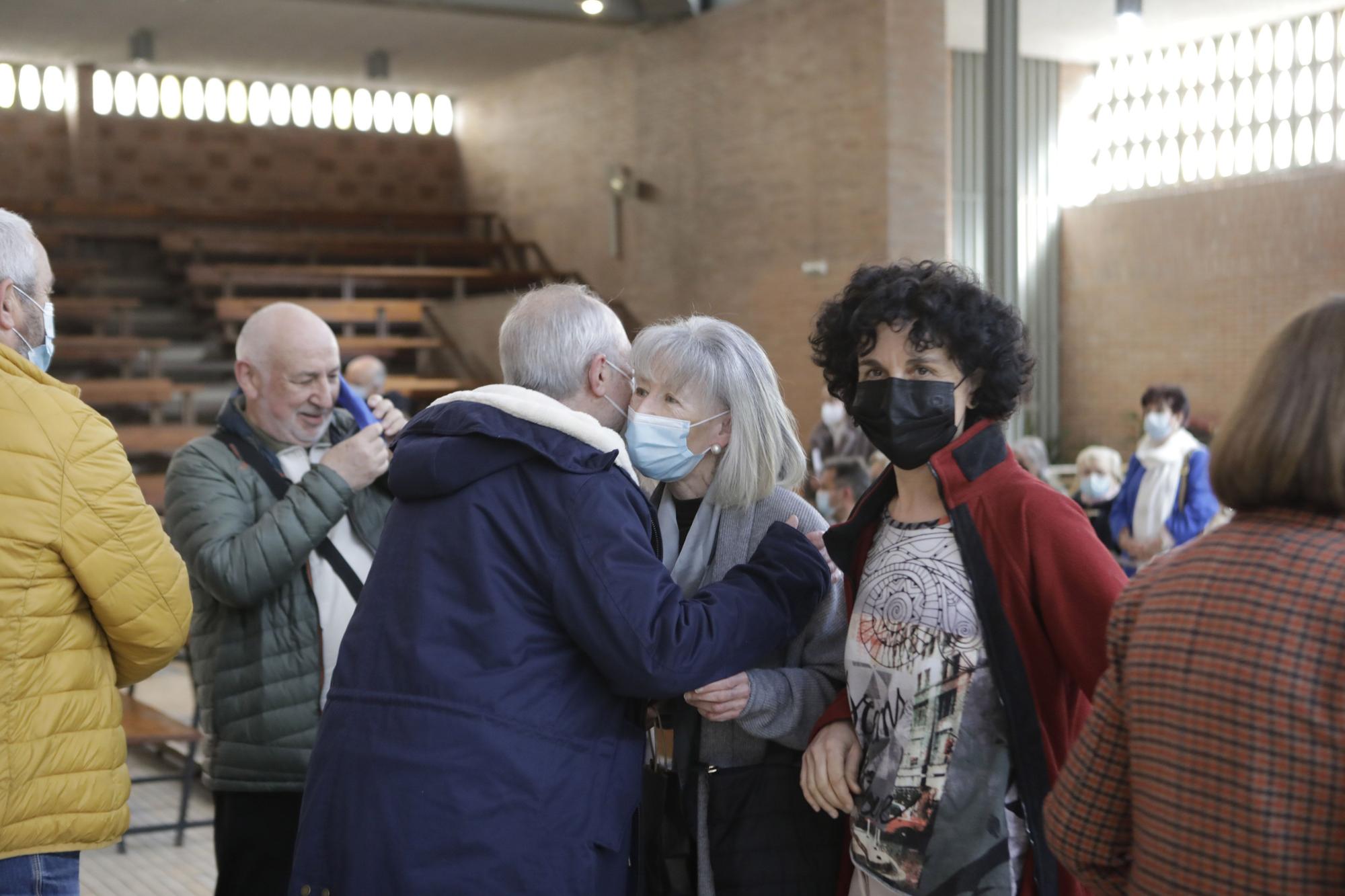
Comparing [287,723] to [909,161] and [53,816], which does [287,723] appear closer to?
[53,816]

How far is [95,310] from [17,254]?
38.7 ft

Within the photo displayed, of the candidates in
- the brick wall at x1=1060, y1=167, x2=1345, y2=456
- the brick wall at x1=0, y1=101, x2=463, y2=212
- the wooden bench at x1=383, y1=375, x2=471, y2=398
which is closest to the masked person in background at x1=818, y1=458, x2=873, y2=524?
the wooden bench at x1=383, y1=375, x2=471, y2=398

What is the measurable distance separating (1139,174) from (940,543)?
14345mm

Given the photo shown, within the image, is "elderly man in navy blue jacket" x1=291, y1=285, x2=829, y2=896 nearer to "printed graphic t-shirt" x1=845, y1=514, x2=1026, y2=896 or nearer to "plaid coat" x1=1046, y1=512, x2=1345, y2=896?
"printed graphic t-shirt" x1=845, y1=514, x2=1026, y2=896

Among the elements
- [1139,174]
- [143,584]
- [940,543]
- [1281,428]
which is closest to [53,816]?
[143,584]

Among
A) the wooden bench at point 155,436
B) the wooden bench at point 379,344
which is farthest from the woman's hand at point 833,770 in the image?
the wooden bench at point 379,344

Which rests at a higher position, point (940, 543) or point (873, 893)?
point (940, 543)

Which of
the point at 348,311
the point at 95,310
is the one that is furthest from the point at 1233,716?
the point at 95,310

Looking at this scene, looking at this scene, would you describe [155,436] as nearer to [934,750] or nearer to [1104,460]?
[1104,460]

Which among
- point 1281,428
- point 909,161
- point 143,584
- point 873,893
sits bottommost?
point 873,893

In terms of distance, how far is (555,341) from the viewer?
6.66 feet

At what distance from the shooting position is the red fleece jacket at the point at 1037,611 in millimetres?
1697

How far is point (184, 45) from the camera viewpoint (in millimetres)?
14398

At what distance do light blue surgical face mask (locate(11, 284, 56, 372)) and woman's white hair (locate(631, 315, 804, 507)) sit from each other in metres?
0.98
